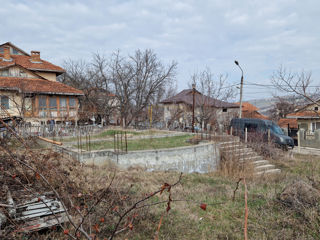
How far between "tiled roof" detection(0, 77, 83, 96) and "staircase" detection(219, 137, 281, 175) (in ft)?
52.8

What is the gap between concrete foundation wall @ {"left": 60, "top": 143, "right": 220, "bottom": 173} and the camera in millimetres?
8555

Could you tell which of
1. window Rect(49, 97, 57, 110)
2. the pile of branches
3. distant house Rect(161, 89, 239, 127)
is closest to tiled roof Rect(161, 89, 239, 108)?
distant house Rect(161, 89, 239, 127)

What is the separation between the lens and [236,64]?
57.2 ft

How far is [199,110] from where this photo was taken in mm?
29234

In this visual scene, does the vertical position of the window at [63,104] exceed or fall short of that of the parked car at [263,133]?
it exceeds it

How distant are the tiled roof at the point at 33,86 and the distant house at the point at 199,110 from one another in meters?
11.7

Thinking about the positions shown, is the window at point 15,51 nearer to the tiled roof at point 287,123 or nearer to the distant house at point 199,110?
the distant house at point 199,110

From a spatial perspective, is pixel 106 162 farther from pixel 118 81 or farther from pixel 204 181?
pixel 118 81

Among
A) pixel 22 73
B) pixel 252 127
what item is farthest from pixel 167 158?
pixel 22 73

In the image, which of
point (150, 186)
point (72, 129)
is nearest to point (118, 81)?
point (72, 129)

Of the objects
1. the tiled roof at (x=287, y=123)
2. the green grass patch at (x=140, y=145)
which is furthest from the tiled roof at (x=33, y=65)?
the tiled roof at (x=287, y=123)

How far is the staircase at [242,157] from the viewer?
394 inches

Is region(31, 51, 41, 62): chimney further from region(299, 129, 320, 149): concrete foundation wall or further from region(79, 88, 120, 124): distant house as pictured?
region(299, 129, 320, 149): concrete foundation wall

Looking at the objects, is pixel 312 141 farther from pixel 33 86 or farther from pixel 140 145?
pixel 33 86
